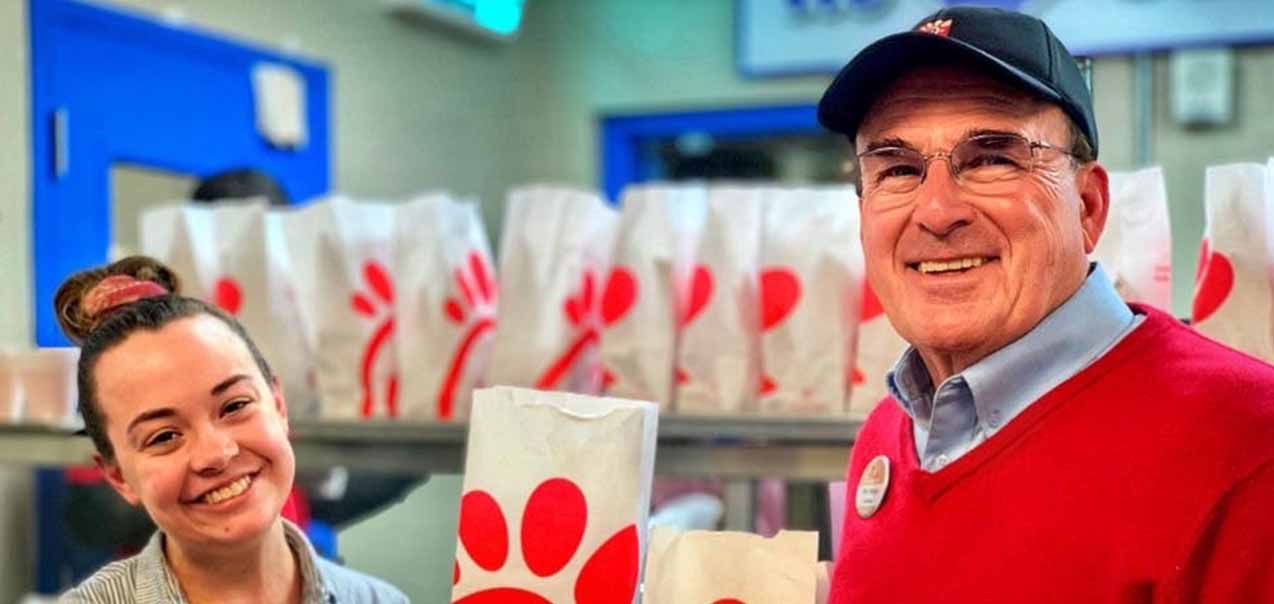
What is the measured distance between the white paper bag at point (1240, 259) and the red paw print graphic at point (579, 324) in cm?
88

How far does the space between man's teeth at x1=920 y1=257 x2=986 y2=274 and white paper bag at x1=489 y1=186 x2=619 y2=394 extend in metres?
0.87

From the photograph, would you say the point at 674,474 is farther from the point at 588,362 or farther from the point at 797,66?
the point at 797,66

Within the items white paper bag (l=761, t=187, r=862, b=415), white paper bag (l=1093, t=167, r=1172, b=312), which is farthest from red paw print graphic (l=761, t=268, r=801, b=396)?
white paper bag (l=1093, t=167, r=1172, b=312)

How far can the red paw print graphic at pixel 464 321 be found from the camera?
198 cm

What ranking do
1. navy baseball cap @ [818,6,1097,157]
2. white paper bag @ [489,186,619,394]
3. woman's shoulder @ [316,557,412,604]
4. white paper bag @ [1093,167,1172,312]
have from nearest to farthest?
navy baseball cap @ [818,6,1097,157] < woman's shoulder @ [316,557,412,604] < white paper bag @ [1093,167,1172,312] < white paper bag @ [489,186,619,394]

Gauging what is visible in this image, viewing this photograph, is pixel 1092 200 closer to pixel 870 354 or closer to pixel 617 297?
pixel 870 354

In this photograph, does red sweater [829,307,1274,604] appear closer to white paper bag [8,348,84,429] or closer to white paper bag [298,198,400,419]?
white paper bag [298,198,400,419]

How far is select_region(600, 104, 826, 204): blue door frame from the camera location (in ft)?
15.6

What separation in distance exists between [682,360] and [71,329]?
839mm

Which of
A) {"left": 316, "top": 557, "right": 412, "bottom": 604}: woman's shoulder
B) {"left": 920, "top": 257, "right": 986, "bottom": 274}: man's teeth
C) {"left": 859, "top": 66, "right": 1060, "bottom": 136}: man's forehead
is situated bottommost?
{"left": 316, "top": 557, "right": 412, "bottom": 604}: woman's shoulder

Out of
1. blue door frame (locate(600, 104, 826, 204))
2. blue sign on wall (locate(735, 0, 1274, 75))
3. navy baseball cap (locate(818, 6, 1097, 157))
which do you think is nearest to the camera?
navy baseball cap (locate(818, 6, 1097, 157))

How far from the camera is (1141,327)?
1.06 m

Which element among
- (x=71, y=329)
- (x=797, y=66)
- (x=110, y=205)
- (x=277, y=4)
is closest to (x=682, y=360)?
(x=71, y=329)

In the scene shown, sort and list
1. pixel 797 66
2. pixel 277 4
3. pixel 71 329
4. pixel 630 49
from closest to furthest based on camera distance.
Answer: pixel 71 329
pixel 277 4
pixel 797 66
pixel 630 49
